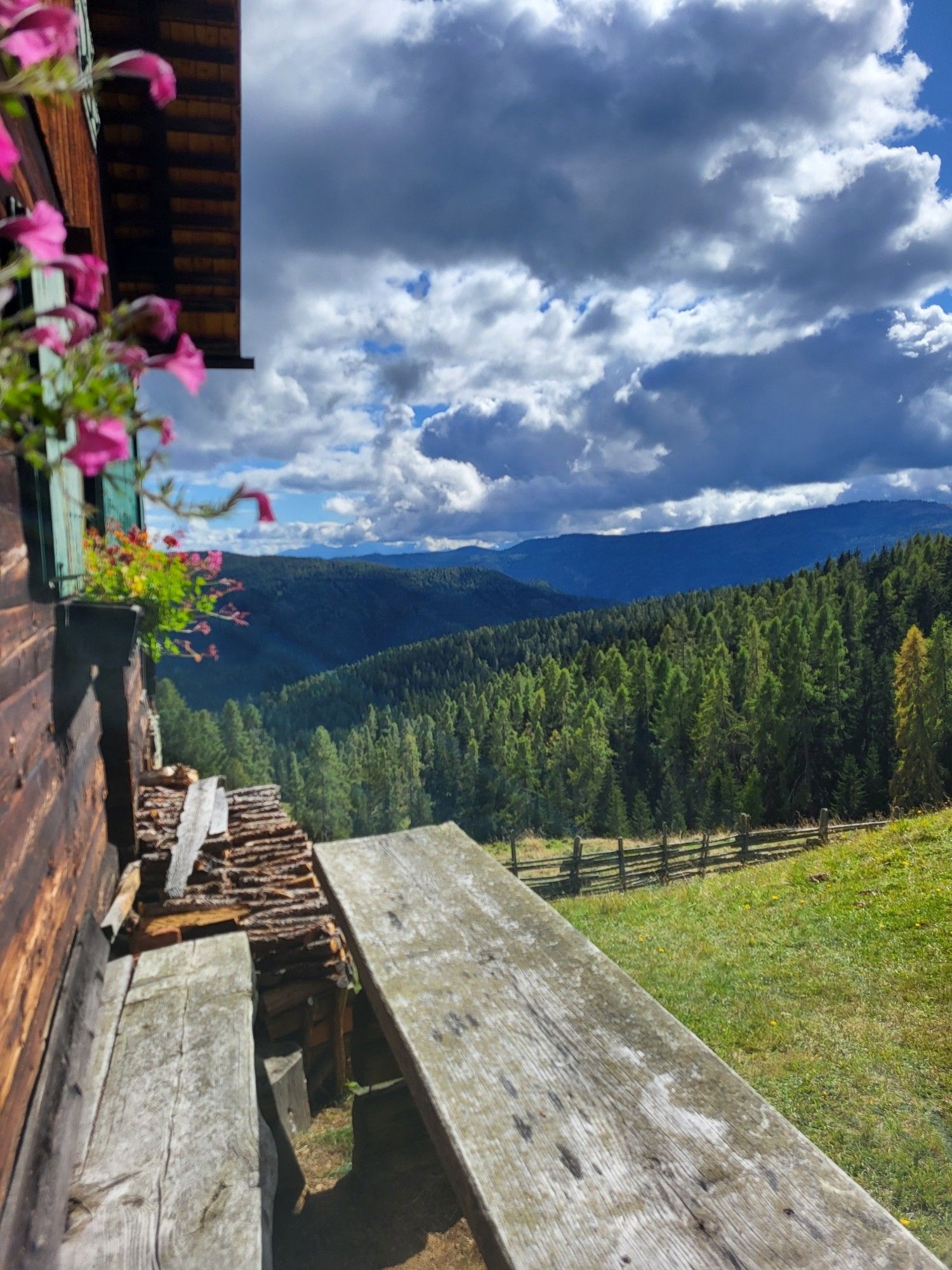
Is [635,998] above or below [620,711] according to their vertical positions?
above

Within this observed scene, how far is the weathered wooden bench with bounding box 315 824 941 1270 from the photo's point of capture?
145cm

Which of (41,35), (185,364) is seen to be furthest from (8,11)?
(185,364)

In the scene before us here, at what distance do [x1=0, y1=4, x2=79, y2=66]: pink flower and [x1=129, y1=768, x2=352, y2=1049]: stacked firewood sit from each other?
482 cm

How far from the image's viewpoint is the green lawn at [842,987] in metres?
5.13

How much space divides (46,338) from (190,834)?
5.64 meters

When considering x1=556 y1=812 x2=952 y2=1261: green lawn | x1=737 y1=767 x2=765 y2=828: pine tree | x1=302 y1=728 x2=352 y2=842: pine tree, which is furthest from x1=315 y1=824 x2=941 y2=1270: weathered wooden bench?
x1=302 y1=728 x2=352 y2=842: pine tree

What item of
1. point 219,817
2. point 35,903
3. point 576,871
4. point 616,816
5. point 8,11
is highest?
point 8,11

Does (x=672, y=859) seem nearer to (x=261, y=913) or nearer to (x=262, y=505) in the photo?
(x=261, y=913)

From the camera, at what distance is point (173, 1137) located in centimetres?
225

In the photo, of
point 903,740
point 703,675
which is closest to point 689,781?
point 703,675

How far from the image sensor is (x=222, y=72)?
4.84 metres

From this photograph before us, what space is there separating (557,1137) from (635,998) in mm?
615

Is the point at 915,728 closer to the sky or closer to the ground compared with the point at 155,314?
closer to the ground

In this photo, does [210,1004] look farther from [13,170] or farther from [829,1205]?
[13,170]
